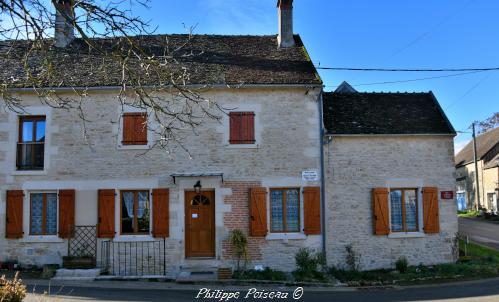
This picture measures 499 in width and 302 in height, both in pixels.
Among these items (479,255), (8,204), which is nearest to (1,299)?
(8,204)

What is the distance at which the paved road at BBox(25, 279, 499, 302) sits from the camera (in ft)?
33.2

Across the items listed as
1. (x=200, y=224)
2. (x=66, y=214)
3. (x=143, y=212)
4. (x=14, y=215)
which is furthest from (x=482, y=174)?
(x=14, y=215)

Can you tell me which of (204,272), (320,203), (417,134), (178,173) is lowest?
(204,272)

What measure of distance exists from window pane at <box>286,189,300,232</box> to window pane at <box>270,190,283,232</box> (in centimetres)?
20

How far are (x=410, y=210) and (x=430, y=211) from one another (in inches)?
22.2

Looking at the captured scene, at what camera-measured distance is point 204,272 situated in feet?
42.3

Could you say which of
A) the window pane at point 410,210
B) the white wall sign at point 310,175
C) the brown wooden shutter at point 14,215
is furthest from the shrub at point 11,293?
the window pane at point 410,210

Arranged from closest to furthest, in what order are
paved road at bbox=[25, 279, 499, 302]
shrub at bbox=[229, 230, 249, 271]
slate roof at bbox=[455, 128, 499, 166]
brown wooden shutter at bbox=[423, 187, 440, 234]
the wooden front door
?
paved road at bbox=[25, 279, 499, 302]
shrub at bbox=[229, 230, 249, 271]
the wooden front door
brown wooden shutter at bbox=[423, 187, 440, 234]
slate roof at bbox=[455, 128, 499, 166]

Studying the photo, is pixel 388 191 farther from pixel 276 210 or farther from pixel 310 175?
pixel 276 210

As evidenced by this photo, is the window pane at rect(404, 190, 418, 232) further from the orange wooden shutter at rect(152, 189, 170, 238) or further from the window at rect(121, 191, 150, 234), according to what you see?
the window at rect(121, 191, 150, 234)

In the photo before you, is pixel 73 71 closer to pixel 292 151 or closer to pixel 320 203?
pixel 292 151

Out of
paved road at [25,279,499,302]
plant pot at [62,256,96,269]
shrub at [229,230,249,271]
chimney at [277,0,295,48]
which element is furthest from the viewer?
chimney at [277,0,295,48]

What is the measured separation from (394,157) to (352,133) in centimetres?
147

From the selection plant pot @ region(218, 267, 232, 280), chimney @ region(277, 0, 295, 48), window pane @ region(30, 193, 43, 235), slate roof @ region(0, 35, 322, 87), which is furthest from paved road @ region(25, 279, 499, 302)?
chimney @ region(277, 0, 295, 48)
